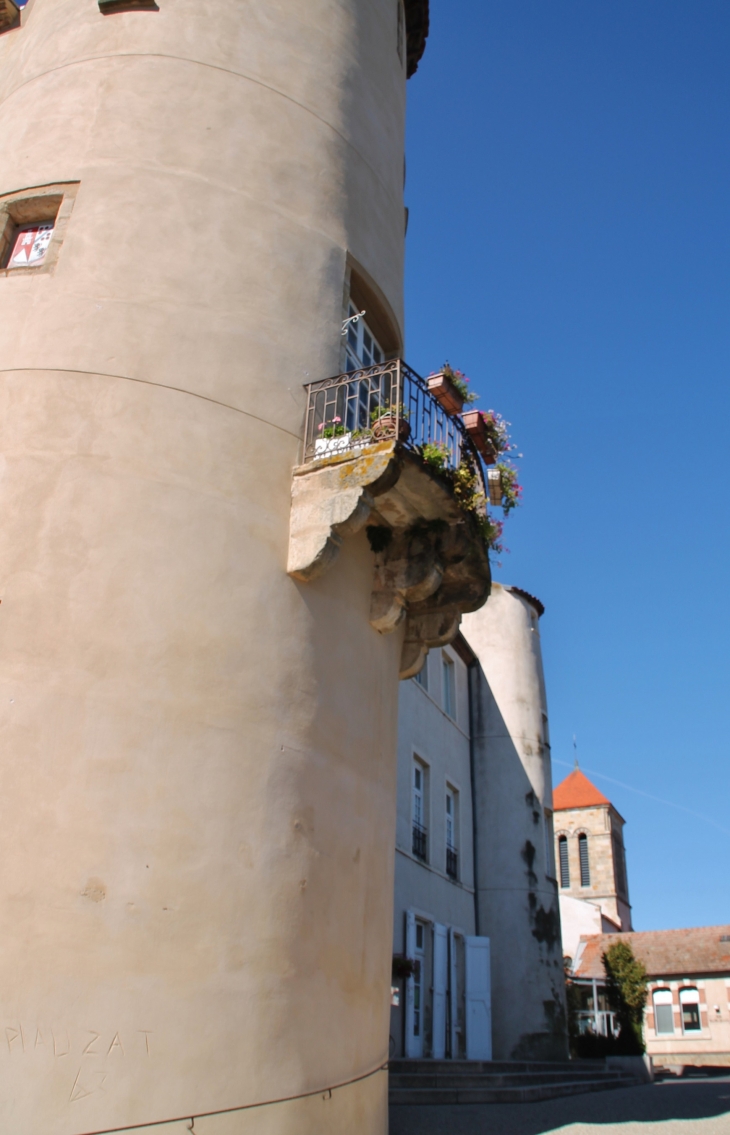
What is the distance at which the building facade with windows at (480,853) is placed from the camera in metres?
18.2

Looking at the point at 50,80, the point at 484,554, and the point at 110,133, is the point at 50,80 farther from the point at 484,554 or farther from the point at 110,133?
the point at 484,554

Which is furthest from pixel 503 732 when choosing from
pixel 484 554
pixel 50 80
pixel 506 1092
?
pixel 50 80

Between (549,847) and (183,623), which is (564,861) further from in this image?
(183,623)

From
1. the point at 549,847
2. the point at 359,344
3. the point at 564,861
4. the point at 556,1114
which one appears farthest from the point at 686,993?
the point at 359,344

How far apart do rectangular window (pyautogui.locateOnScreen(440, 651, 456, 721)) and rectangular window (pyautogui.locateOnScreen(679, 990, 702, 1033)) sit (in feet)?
95.3

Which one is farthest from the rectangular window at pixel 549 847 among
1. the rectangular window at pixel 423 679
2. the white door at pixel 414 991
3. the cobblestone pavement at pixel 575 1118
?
the cobblestone pavement at pixel 575 1118

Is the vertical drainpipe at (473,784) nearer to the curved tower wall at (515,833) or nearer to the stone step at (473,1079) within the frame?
the curved tower wall at (515,833)

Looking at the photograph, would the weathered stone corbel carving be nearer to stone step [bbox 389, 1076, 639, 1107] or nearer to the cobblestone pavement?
the cobblestone pavement

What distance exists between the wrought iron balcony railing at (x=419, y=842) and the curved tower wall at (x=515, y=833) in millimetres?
4636

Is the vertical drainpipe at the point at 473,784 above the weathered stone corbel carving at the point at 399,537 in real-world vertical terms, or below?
above

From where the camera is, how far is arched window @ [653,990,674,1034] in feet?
146

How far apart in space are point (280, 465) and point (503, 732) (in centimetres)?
1814

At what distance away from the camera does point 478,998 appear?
19688 mm

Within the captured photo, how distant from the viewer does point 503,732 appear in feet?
81.3
